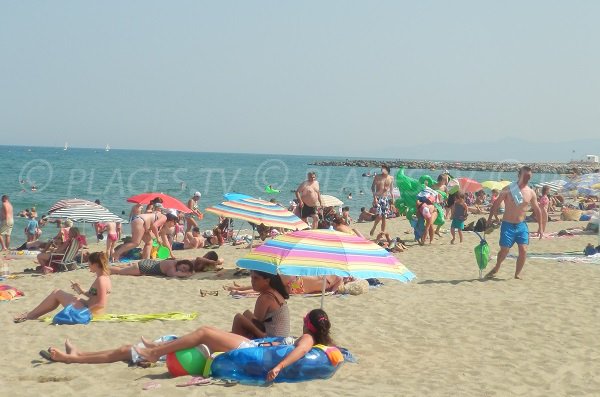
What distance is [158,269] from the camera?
9.55m

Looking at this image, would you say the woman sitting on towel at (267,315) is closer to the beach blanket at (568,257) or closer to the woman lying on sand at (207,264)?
the woman lying on sand at (207,264)

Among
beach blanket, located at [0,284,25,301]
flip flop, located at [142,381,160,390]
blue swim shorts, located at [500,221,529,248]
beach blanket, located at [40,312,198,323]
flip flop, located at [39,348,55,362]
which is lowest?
beach blanket, located at [0,284,25,301]

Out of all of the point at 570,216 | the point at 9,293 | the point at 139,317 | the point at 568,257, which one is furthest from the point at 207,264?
the point at 570,216

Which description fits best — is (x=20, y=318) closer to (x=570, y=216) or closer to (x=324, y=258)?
(x=324, y=258)

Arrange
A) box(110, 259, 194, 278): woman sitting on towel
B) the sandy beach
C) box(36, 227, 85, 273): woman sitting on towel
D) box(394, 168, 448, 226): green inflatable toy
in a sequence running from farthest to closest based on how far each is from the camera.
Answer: box(394, 168, 448, 226): green inflatable toy → box(36, 227, 85, 273): woman sitting on towel → box(110, 259, 194, 278): woman sitting on towel → the sandy beach

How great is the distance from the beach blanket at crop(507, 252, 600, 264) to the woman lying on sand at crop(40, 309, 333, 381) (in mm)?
7160

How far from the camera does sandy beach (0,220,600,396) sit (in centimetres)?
474

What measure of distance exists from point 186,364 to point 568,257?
844cm

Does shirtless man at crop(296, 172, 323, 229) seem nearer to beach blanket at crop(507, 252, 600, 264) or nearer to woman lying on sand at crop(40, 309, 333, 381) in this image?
beach blanket at crop(507, 252, 600, 264)

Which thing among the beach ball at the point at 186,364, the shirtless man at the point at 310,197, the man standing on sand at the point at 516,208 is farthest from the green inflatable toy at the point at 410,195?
the beach ball at the point at 186,364

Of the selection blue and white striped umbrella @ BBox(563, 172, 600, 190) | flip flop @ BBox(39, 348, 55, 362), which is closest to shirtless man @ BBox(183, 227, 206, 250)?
flip flop @ BBox(39, 348, 55, 362)

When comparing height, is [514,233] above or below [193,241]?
above

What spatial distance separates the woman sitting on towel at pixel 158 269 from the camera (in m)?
9.50

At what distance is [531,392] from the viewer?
4.67m
